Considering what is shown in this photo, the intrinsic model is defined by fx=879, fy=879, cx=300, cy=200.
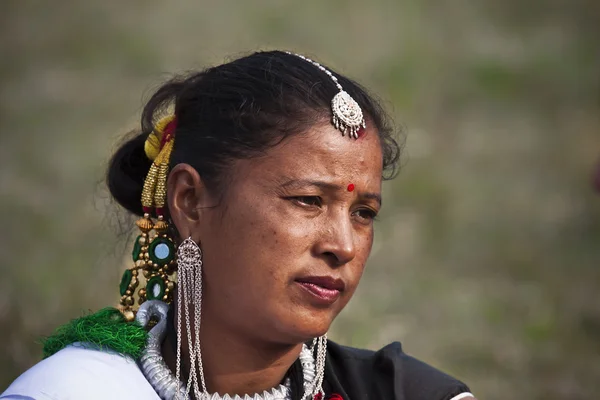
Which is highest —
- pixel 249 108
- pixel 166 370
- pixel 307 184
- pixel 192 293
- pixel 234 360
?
pixel 249 108

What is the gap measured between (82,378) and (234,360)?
0.45 m

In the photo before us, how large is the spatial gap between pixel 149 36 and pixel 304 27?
1060 mm

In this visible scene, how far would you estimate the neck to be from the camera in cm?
269

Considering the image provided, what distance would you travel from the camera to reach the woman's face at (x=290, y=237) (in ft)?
8.21

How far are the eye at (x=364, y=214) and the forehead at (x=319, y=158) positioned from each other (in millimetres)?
84

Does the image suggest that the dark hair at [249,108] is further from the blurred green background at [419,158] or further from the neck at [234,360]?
the blurred green background at [419,158]

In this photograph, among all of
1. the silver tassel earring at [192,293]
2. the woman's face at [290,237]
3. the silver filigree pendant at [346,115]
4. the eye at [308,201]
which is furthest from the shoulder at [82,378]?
the silver filigree pendant at [346,115]

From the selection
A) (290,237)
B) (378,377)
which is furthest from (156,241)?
(378,377)

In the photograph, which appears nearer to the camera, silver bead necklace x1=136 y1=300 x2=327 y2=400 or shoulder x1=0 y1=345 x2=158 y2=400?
shoulder x1=0 y1=345 x2=158 y2=400

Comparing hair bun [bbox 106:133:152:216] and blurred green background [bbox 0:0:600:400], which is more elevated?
blurred green background [bbox 0:0:600:400]

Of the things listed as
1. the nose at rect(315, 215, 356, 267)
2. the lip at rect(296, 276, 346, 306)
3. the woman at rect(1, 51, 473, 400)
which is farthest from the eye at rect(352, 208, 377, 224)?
the lip at rect(296, 276, 346, 306)

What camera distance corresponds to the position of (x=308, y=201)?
2551mm

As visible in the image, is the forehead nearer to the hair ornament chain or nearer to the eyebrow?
the eyebrow

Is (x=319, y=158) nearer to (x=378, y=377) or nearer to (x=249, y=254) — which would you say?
(x=249, y=254)
